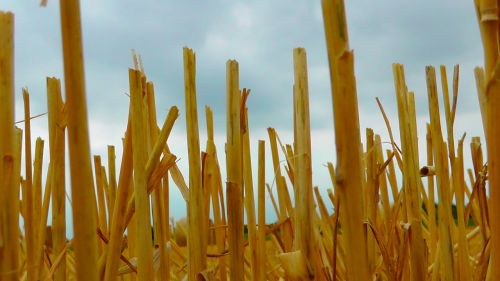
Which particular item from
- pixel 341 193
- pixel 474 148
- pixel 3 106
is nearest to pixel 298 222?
pixel 341 193

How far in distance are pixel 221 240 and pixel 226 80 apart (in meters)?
0.33

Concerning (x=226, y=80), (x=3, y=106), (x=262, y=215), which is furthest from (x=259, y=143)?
(x=3, y=106)

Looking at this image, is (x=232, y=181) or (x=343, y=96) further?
(x=232, y=181)

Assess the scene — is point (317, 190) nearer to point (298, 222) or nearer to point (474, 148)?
point (474, 148)

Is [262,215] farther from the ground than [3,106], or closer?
closer

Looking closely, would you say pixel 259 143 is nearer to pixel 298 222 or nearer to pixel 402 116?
pixel 402 116

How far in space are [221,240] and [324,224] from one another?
0.30 meters

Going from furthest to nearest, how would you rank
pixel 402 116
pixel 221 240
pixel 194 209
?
pixel 221 240 → pixel 402 116 → pixel 194 209

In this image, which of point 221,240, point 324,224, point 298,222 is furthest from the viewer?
point 324,224

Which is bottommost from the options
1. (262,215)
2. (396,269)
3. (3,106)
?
(396,269)

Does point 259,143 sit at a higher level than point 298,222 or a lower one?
higher

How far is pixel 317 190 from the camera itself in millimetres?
1250

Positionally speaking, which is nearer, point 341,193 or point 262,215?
point 341,193

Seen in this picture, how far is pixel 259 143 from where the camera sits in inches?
40.6
